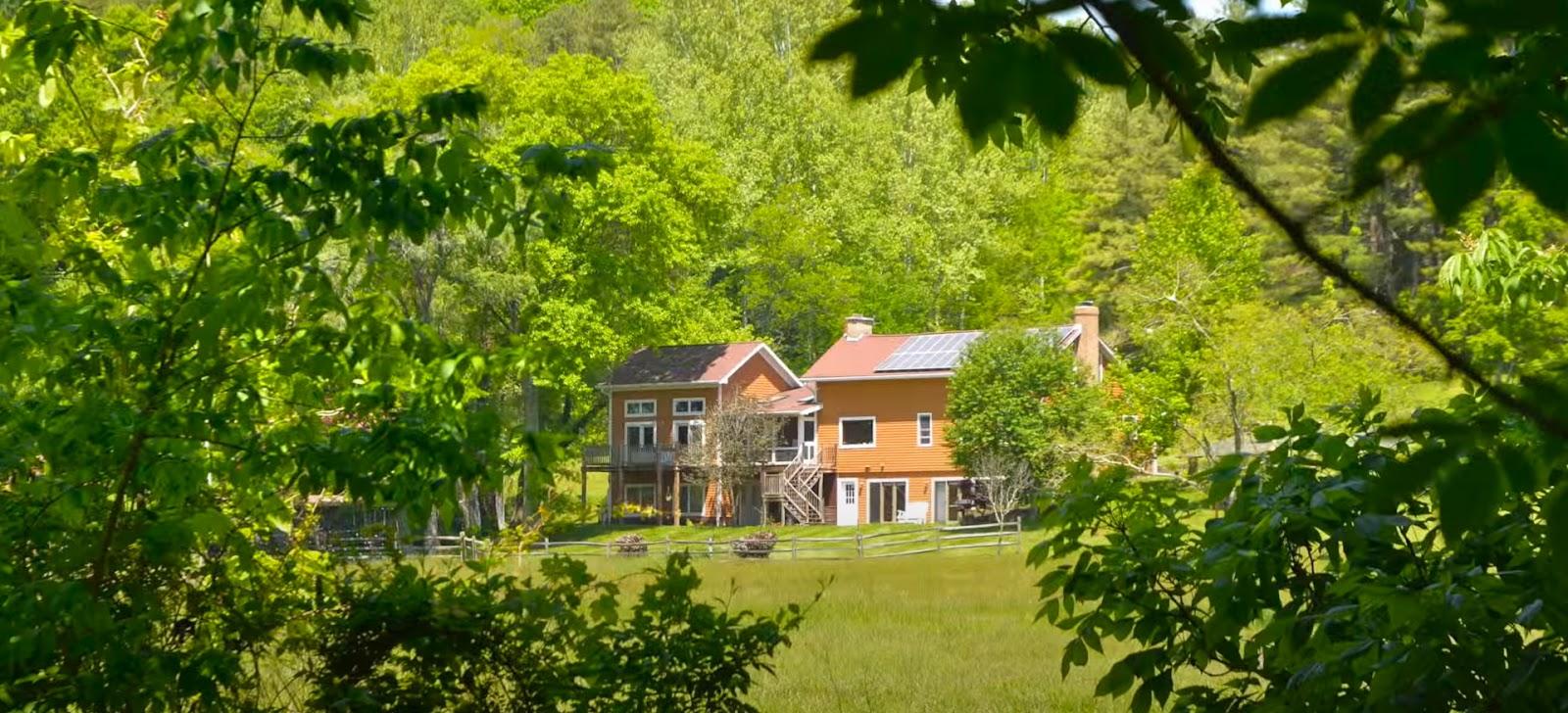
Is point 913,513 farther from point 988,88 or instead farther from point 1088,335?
point 988,88

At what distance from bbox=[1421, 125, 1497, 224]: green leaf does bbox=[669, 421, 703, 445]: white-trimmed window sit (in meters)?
48.2

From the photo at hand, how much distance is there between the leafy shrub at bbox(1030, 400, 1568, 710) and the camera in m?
2.82

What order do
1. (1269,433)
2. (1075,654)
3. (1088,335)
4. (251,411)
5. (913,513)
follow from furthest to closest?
(913,513)
(1088,335)
(251,411)
(1269,433)
(1075,654)

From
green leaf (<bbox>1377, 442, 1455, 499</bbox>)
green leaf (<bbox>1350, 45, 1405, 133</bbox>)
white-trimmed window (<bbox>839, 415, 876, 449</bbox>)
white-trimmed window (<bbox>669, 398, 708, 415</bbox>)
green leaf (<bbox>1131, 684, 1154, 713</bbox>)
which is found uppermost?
white-trimmed window (<bbox>669, 398, 708, 415</bbox>)

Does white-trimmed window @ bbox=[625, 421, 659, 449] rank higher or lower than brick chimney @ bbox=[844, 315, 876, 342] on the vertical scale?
lower

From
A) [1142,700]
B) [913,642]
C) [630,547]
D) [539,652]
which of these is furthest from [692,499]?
[1142,700]

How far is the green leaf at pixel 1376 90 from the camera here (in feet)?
3.50

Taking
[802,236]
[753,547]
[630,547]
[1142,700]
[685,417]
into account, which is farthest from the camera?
[802,236]

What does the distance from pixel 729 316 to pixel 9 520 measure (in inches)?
1812

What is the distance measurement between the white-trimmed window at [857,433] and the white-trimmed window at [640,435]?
5.71 meters

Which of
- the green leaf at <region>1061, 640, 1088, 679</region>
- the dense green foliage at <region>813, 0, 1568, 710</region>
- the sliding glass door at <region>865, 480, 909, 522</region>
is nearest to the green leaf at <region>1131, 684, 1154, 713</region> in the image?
the dense green foliage at <region>813, 0, 1568, 710</region>

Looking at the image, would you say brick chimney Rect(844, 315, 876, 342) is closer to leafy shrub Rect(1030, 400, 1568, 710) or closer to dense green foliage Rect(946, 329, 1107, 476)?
dense green foliage Rect(946, 329, 1107, 476)

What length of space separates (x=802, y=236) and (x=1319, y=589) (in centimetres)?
4674

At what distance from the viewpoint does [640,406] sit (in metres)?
50.5
